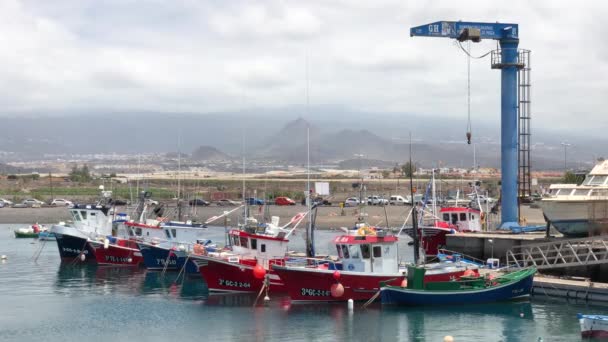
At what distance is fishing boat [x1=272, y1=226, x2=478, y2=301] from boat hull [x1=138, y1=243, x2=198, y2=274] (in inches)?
550

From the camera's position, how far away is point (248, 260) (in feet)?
140

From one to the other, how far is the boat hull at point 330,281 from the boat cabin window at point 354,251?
0.74m

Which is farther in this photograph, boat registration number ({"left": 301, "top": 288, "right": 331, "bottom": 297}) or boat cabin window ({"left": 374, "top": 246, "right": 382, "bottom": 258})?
boat registration number ({"left": 301, "top": 288, "right": 331, "bottom": 297})

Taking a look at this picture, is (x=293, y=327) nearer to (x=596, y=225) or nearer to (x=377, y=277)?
(x=377, y=277)

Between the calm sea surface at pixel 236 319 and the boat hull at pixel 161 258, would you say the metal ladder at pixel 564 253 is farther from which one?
the boat hull at pixel 161 258

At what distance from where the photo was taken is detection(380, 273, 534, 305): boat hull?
37.8 metres

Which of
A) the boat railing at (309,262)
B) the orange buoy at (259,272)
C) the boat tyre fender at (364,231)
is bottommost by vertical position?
the orange buoy at (259,272)

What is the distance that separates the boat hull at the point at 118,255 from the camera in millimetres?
55753

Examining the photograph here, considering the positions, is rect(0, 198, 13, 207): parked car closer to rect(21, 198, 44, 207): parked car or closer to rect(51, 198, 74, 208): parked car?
rect(21, 198, 44, 207): parked car

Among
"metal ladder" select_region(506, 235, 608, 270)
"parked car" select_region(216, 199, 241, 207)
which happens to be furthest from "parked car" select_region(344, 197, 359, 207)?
"metal ladder" select_region(506, 235, 608, 270)

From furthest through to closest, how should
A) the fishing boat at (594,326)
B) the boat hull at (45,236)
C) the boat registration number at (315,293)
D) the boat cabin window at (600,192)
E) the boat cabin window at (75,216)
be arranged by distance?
the boat hull at (45,236)
the boat cabin window at (75,216)
the boat cabin window at (600,192)
the boat registration number at (315,293)
the fishing boat at (594,326)

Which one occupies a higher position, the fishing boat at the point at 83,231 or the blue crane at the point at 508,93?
the blue crane at the point at 508,93

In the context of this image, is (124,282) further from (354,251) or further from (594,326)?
(594,326)

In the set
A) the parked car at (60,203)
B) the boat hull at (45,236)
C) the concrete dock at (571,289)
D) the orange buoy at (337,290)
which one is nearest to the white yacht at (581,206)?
the concrete dock at (571,289)
